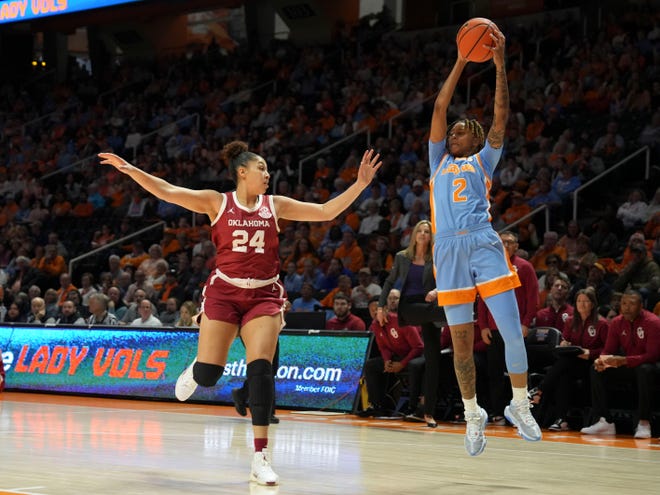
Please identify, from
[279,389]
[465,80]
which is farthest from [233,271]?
[465,80]

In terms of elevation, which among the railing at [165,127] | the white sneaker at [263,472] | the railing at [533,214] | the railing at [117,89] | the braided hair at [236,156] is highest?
the railing at [117,89]

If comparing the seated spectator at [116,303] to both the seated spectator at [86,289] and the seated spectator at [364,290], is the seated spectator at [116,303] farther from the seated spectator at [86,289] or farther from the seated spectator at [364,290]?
the seated spectator at [364,290]

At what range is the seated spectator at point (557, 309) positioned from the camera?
1064cm

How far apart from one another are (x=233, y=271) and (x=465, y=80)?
13587mm

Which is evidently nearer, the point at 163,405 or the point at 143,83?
the point at 163,405

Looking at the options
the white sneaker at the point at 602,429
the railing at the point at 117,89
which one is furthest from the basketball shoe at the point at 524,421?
the railing at the point at 117,89

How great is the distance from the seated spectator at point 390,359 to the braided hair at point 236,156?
15.7 ft

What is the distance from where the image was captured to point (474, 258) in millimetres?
6391

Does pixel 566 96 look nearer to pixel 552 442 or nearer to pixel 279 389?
pixel 279 389

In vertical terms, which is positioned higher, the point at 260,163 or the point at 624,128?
the point at 624,128

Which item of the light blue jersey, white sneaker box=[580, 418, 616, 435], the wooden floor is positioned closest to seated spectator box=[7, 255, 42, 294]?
the wooden floor

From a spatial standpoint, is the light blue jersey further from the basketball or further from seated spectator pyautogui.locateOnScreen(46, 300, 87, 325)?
seated spectator pyautogui.locateOnScreen(46, 300, 87, 325)

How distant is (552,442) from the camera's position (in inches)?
350

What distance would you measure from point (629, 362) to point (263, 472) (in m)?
5.00
